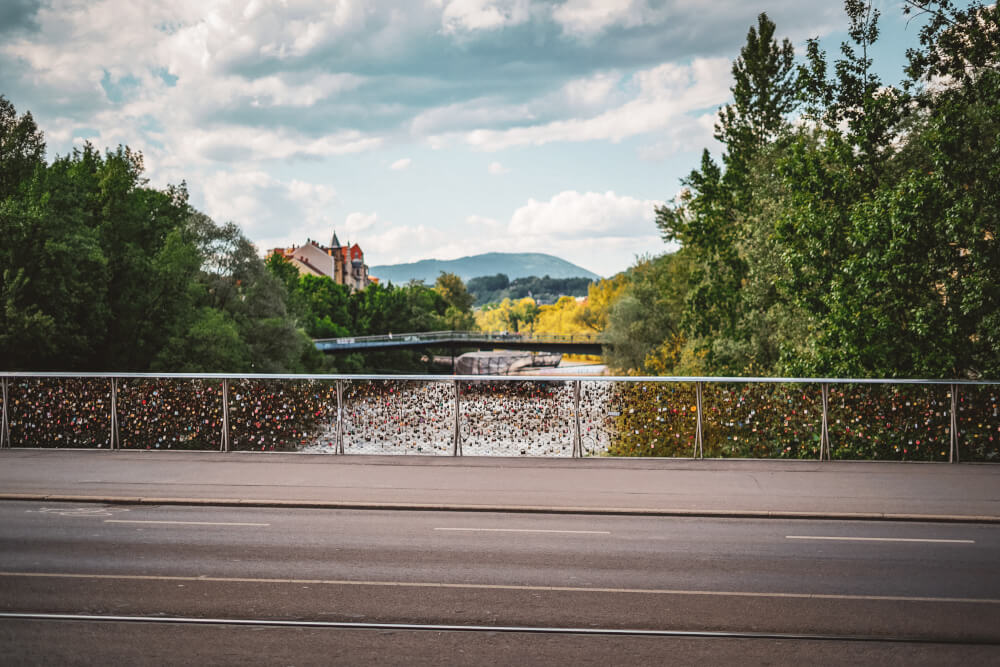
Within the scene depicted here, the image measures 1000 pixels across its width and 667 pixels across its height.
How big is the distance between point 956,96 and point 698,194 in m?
30.4

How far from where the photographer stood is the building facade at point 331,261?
454 feet

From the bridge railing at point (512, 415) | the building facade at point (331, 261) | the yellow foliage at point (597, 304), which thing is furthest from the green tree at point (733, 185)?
the building facade at point (331, 261)

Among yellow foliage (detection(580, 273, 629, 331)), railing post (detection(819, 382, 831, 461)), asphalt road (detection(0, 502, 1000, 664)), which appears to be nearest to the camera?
asphalt road (detection(0, 502, 1000, 664))

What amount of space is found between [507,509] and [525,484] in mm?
1459

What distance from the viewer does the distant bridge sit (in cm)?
8706

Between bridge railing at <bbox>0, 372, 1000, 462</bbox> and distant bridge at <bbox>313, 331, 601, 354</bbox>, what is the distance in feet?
226

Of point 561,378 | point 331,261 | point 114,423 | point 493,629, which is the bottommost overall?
point 493,629

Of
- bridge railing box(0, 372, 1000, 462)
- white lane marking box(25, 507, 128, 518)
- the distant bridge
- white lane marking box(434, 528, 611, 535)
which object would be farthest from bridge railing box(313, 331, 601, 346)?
white lane marking box(434, 528, 611, 535)

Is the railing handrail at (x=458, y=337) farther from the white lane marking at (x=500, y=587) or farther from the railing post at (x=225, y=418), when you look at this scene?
the white lane marking at (x=500, y=587)

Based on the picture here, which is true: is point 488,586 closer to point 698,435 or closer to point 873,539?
point 873,539

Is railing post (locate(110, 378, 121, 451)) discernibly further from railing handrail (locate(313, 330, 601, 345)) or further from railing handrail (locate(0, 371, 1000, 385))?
railing handrail (locate(313, 330, 601, 345))

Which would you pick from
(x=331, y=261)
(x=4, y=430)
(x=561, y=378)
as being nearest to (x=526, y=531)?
(x=561, y=378)

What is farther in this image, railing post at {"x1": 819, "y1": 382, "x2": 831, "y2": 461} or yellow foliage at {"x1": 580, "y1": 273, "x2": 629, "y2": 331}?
yellow foliage at {"x1": 580, "y1": 273, "x2": 629, "y2": 331}

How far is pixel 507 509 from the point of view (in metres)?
10.7
